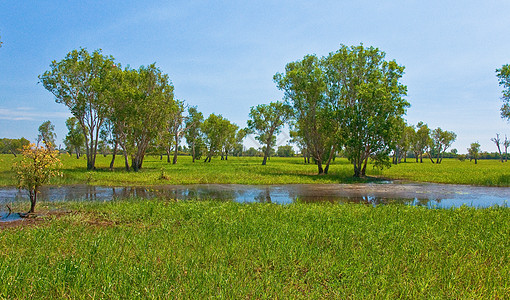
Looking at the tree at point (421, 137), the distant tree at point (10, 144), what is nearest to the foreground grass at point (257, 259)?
the tree at point (421, 137)

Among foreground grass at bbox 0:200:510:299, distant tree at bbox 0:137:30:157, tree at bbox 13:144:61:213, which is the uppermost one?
distant tree at bbox 0:137:30:157

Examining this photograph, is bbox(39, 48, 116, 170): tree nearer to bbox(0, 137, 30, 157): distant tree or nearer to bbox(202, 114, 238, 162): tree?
bbox(202, 114, 238, 162): tree

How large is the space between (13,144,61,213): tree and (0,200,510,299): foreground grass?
7.46 ft

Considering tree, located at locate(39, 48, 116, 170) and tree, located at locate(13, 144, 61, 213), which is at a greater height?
tree, located at locate(39, 48, 116, 170)

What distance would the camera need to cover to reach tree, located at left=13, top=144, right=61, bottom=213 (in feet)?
34.6

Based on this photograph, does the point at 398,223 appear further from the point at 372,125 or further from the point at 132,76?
the point at 132,76

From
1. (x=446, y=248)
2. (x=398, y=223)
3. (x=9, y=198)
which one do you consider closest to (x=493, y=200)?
(x=398, y=223)

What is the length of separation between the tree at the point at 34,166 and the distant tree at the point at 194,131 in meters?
58.6

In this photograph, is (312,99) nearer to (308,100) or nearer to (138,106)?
(308,100)

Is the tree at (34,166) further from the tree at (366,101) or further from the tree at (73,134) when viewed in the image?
the tree at (73,134)

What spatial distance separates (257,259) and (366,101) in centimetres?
2854

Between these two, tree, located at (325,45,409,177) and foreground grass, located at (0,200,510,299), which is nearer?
foreground grass, located at (0,200,510,299)

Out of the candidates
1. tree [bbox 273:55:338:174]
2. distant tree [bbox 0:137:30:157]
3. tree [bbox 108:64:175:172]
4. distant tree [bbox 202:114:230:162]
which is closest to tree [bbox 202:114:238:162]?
distant tree [bbox 202:114:230:162]

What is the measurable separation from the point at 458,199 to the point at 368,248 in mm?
15835
